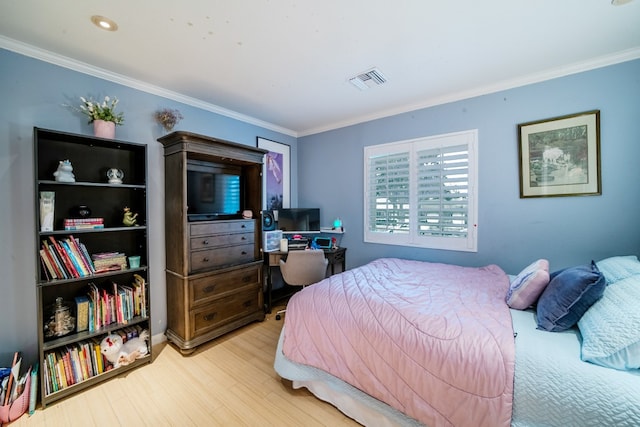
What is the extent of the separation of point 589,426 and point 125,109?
3625 mm

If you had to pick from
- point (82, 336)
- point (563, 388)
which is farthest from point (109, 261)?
point (563, 388)

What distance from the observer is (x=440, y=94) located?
9.10 feet

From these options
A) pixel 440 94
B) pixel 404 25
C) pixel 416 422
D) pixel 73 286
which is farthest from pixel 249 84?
pixel 416 422

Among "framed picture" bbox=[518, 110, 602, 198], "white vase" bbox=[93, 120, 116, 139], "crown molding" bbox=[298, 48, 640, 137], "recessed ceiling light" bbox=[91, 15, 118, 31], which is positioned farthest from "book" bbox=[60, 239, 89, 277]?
"framed picture" bbox=[518, 110, 602, 198]

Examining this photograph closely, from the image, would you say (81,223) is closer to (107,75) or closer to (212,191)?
(212,191)

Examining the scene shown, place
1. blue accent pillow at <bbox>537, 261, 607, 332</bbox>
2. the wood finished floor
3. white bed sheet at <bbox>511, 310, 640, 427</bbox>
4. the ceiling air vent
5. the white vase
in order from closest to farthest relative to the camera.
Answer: white bed sheet at <bbox>511, 310, 640, 427</bbox>, blue accent pillow at <bbox>537, 261, 607, 332</bbox>, the wood finished floor, the white vase, the ceiling air vent

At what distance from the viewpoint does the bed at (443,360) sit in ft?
3.42

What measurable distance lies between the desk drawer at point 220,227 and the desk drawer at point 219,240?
42 millimetres

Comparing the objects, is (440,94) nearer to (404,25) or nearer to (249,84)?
(404,25)

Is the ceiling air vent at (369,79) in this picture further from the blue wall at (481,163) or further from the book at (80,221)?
the book at (80,221)

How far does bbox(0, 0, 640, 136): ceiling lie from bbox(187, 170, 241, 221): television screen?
87cm

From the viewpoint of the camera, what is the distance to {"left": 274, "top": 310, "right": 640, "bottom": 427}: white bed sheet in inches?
37.9

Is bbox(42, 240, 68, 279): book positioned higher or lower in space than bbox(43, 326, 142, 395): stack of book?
higher

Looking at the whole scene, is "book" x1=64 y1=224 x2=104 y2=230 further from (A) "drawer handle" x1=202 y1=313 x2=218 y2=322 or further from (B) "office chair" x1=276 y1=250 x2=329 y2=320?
(B) "office chair" x1=276 y1=250 x2=329 y2=320
